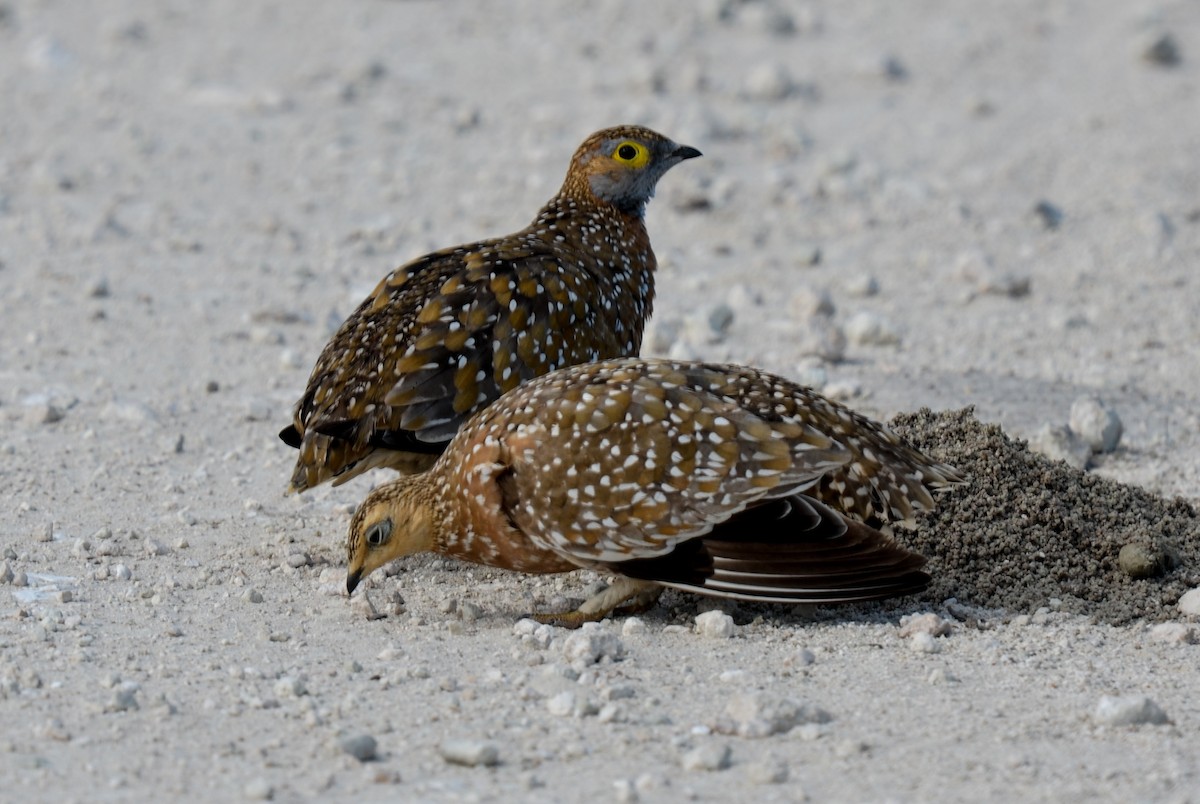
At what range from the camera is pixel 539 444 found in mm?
5926

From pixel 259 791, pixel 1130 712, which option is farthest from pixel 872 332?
pixel 259 791

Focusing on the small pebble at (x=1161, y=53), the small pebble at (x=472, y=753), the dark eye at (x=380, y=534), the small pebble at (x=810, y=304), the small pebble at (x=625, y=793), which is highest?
the small pebble at (x=1161, y=53)

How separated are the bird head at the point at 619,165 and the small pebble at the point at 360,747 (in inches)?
146

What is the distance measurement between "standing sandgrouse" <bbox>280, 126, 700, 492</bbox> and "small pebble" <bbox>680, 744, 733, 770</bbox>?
7.07ft

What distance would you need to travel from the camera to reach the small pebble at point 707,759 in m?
4.82

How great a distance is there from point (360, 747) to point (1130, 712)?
7.27 ft

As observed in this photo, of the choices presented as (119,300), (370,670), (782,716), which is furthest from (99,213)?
(782,716)

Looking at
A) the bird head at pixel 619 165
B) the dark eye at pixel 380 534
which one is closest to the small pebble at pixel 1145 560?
the dark eye at pixel 380 534

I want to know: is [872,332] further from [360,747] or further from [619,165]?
[360,747]

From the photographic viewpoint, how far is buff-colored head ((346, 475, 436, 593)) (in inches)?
241

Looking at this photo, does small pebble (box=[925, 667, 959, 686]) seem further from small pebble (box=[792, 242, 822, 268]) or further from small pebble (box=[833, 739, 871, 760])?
small pebble (box=[792, 242, 822, 268])

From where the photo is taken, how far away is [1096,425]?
792 cm

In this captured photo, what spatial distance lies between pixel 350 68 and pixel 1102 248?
6584 millimetres

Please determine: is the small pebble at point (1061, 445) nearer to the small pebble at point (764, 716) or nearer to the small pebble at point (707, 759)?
the small pebble at point (764, 716)
